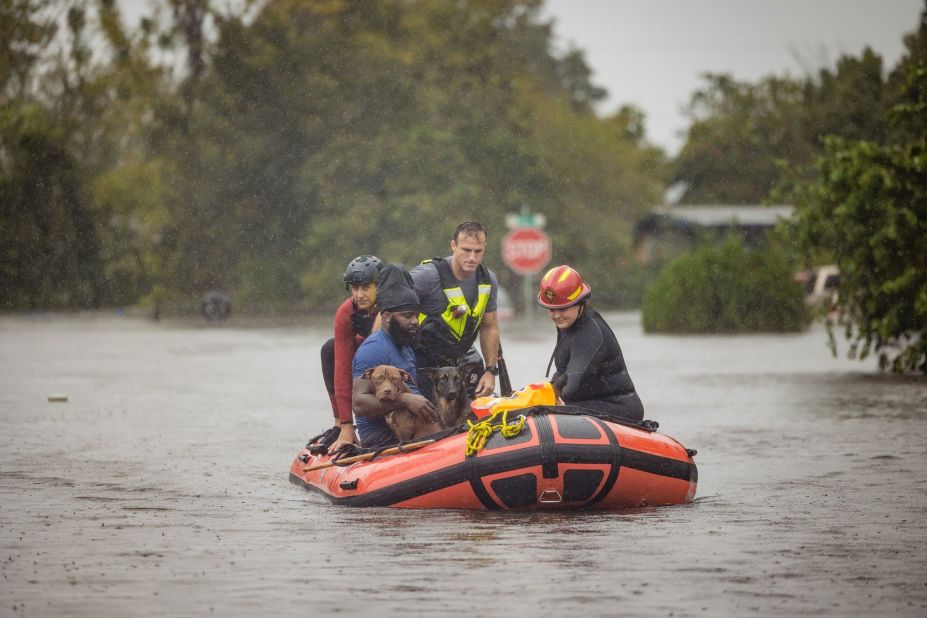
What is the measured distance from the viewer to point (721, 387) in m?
23.9

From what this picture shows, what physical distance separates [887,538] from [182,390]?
15232 mm

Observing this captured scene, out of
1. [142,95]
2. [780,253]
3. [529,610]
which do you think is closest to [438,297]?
[529,610]

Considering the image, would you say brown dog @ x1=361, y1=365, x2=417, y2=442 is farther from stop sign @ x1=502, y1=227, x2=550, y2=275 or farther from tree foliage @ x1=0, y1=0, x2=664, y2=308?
tree foliage @ x1=0, y1=0, x2=664, y2=308

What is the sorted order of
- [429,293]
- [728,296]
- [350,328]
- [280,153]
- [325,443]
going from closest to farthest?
[350,328]
[429,293]
[325,443]
[728,296]
[280,153]

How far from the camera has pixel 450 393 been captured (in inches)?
484

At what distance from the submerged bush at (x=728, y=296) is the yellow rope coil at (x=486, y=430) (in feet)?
104

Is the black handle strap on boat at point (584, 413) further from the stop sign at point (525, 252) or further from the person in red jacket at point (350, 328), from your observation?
the stop sign at point (525, 252)

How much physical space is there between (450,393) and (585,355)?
110 cm

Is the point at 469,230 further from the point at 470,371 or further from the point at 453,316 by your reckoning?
the point at 470,371

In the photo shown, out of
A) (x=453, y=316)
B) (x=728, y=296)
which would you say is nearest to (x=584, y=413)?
(x=453, y=316)

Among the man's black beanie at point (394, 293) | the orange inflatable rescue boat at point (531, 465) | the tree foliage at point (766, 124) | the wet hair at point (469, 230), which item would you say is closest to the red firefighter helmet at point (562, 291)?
the orange inflatable rescue boat at point (531, 465)

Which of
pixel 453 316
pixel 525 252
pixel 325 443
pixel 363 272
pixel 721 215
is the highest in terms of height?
pixel 721 215

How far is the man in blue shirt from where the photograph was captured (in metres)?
11.8

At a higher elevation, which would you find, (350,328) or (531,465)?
(350,328)
